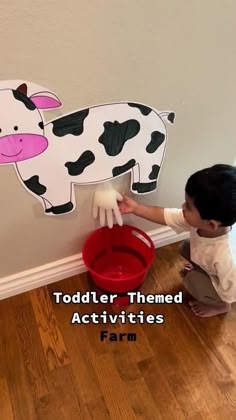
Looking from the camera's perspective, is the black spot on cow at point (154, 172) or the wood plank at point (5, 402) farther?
the black spot on cow at point (154, 172)

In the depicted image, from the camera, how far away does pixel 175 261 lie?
57.8 inches

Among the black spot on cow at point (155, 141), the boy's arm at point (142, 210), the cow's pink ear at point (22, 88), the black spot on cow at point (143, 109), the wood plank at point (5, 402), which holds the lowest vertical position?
the wood plank at point (5, 402)

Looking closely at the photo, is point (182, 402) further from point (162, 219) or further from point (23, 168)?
point (23, 168)

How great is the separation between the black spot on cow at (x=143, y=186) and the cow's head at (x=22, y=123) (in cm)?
33

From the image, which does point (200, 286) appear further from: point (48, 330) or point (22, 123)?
point (22, 123)

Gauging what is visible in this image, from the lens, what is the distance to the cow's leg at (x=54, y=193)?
3.57ft

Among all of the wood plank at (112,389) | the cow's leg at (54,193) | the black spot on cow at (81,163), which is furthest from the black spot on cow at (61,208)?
the wood plank at (112,389)

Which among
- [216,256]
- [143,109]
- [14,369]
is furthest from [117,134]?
[14,369]

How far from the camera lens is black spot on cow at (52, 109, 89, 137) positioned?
98 centimetres

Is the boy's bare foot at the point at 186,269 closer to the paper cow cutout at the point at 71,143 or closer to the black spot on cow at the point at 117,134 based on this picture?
the paper cow cutout at the point at 71,143

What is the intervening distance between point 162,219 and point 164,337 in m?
0.37

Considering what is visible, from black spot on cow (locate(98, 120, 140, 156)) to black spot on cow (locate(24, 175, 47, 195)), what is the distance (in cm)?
20

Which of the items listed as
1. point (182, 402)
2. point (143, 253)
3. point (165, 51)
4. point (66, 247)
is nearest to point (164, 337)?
point (182, 402)

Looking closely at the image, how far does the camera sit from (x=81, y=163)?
1093 millimetres
